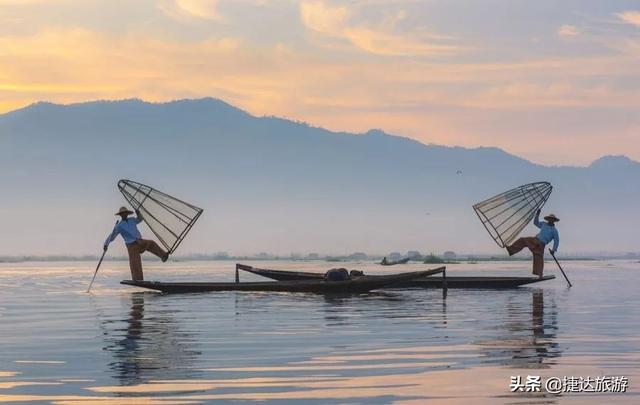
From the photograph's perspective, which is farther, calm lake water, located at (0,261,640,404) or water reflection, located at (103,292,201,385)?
water reflection, located at (103,292,201,385)

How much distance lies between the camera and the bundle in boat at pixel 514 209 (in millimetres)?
47312

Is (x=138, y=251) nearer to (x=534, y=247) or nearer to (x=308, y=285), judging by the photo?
(x=308, y=285)

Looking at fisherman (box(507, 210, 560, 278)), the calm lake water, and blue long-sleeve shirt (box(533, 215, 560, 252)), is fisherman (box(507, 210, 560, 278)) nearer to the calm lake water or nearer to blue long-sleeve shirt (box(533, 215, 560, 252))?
blue long-sleeve shirt (box(533, 215, 560, 252))

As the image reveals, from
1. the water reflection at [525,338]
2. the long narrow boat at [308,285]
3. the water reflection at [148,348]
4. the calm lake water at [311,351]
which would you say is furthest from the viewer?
the long narrow boat at [308,285]

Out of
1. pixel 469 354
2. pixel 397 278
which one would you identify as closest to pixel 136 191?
pixel 397 278

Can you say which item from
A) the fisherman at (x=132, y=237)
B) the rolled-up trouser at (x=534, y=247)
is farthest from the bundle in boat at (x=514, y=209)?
the fisherman at (x=132, y=237)

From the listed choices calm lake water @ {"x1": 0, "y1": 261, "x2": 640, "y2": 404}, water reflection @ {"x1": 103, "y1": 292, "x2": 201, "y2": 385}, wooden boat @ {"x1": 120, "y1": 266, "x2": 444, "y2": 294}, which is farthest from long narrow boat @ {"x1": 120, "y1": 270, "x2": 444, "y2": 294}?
water reflection @ {"x1": 103, "y1": 292, "x2": 201, "y2": 385}

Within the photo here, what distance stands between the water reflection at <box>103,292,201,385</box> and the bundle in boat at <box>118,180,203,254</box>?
37.0 feet

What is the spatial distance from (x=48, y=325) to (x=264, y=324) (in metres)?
5.49

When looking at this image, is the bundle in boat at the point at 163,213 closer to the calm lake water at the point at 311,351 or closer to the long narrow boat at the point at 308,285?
the long narrow boat at the point at 308,285

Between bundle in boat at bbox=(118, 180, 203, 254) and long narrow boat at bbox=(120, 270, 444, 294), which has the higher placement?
bundle in boat at bbox=(118, 180, 203, 254)

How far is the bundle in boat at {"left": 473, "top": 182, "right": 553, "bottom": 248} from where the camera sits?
4731 centimetres

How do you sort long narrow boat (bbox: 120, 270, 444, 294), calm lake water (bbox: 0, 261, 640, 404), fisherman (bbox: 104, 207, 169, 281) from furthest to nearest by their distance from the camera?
1. fisherman (bbox: 104, 207, 169, 281)
2. long narrow boat (bbox: 120, 270, 444, 294)
3. calm lake water (bbox: 0, 261, 640, 404)

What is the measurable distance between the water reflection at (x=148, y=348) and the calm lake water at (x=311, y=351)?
0.03 metres
